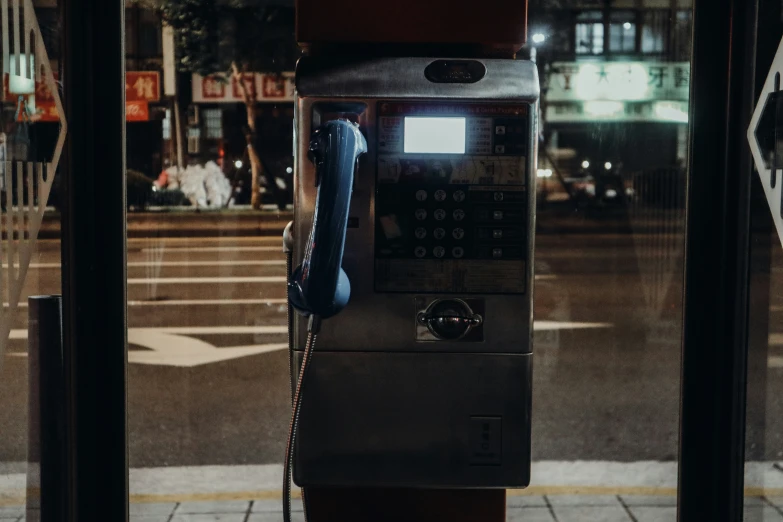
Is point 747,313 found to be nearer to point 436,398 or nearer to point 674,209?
point 436,398

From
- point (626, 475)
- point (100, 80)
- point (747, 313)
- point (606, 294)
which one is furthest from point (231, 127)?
point (747, 313)

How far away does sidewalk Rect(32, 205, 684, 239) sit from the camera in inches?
297

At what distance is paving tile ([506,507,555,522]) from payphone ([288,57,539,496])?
1502 mm

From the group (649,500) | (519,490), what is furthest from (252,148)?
(649,500)

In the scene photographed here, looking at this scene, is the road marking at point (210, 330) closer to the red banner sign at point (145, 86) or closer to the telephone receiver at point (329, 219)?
the red banner sign at point (145, 86)

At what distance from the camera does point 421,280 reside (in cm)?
191

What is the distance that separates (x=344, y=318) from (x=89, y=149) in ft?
2.96

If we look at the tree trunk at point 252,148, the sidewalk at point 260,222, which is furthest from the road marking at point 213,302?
the tree trunk at point 252,148

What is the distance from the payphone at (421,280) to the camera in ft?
6.14

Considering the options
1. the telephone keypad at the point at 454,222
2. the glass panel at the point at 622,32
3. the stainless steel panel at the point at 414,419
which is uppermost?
the glass panel at the point at 622,32

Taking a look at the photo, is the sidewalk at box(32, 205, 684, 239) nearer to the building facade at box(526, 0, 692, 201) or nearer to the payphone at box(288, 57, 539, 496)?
the building facade at box(526, 0, 692, 201)

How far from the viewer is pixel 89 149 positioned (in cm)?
238

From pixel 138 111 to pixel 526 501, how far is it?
288 cm

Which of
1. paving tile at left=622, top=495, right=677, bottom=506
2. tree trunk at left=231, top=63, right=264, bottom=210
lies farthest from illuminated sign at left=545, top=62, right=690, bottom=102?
paving tile at left=622, top=495, right=677, bottom=506
